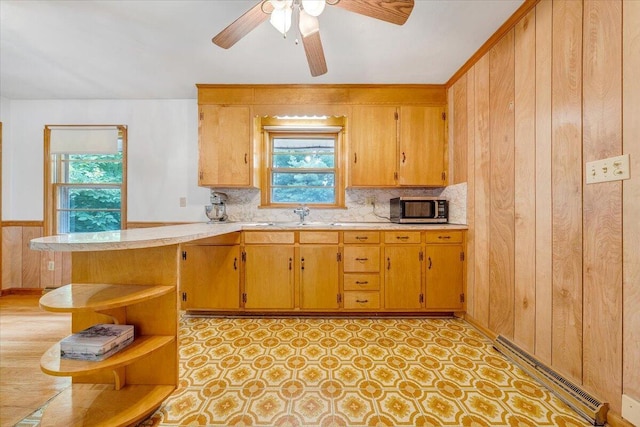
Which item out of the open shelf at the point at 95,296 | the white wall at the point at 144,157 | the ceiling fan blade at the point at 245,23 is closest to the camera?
the open shelf at the point at 95,296

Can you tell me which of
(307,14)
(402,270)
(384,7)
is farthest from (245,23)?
(402,270)

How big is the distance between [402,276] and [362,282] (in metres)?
0.40

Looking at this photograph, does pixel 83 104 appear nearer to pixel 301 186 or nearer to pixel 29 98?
pixel 29 98

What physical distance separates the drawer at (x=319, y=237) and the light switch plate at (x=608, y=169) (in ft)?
5.84

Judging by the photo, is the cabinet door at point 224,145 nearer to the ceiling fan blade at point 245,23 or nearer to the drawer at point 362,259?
the ceiling fan blade at point 245,23

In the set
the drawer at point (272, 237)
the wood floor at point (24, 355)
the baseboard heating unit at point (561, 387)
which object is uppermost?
the drawer at point (272, 237)

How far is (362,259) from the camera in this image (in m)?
2.53

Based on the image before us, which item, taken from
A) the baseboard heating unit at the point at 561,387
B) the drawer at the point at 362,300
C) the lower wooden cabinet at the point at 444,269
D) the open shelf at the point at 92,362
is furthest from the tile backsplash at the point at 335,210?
the open shelf at the point at 92,362

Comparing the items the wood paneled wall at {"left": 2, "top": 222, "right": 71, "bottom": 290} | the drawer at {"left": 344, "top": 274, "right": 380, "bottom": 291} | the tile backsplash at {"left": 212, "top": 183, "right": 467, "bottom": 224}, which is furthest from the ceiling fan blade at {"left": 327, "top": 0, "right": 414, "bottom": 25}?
the wood paneled wall at {"left": 2, "top": 222, "right": 71, "bottom": 290}

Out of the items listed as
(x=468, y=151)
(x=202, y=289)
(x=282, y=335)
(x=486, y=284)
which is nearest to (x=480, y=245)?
(x=486, y=284)

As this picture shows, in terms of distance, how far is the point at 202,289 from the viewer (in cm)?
254

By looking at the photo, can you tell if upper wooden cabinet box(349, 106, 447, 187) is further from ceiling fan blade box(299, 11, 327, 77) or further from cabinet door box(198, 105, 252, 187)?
cabinet door box(198, 105, 252, 187)

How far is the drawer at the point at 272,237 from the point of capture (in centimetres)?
255

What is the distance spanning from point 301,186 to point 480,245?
Result: 2036 millimetres
